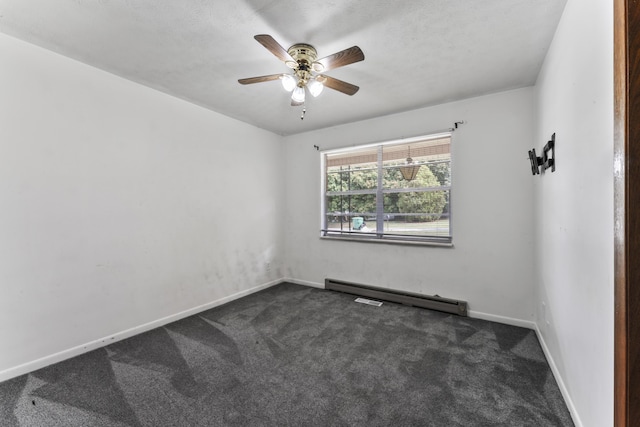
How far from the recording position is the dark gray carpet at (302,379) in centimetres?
158

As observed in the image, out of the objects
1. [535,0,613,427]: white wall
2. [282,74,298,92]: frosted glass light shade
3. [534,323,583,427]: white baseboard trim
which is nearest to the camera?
[535,0,613,427]: white wall

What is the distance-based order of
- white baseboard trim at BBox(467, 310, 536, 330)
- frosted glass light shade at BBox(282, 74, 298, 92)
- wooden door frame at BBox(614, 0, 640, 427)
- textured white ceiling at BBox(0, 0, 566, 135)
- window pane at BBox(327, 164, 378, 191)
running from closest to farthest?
wooden door frame at BBox(614, 0, 640, 427) < textured white ceiling at BBox(0, 0, 566, 135) < frosted glass light shade at BBox(282, 74, 298, 92) < white baseboard trim at BBox(467, 310, 536, 330) < window pane at BBox(327, 164, 378, 191)

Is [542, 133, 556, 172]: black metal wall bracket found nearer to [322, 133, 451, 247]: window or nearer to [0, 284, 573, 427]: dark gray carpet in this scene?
[322, 133, 451, 247]: window

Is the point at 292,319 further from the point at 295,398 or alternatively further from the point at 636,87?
the point at 636,87

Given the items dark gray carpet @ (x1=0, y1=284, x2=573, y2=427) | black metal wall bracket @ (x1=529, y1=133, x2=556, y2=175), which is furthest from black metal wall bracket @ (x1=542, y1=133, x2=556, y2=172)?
dark gray carpet @ (x1=0, y1=284, x2=573, y2=427)

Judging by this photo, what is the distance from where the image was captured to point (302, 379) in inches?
75.7

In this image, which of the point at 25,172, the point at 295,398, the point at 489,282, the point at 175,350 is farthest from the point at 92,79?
the point at 489,282

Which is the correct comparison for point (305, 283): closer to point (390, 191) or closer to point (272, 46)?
point (390, 191)

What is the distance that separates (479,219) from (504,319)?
1123 millimetres

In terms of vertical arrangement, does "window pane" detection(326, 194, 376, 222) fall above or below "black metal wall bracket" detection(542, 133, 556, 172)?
below

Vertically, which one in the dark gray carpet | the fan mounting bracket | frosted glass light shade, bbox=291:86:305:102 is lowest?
the dark gray carpet

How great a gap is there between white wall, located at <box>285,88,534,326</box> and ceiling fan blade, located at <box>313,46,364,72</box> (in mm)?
1559

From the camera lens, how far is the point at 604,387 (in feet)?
3.73

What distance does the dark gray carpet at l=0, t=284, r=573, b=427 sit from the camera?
62.2 inches
